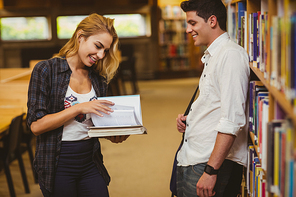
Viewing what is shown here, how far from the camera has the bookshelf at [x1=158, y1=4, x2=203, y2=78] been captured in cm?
1148

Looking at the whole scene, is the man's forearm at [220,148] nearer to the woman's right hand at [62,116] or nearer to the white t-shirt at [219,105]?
the white t-shirt at [219,105]

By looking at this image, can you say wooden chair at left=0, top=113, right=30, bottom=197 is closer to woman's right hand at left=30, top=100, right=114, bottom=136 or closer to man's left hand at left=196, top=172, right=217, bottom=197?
woman's right hand at left=30, top=100, right=114, bottom=136

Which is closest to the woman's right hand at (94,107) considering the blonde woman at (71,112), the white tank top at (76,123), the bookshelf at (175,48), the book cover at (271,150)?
the blonde woman at (71,112)

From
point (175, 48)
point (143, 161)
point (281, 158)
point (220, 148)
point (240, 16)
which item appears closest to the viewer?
point (281, 158)

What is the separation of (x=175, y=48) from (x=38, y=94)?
10330mm

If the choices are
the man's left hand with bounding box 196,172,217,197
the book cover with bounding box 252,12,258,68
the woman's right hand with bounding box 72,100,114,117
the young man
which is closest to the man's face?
the young man

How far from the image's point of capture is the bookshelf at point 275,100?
0.89m

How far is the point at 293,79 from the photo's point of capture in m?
0.87

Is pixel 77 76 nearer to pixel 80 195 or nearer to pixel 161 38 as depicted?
pixel 80 195

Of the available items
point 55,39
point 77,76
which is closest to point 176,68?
point 55,39

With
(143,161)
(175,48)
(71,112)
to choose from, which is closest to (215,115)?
(71,112)

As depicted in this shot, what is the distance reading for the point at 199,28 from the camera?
166 cm

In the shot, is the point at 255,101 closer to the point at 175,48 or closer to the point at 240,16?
the point at 240,16

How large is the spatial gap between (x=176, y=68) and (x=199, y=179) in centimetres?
1035
